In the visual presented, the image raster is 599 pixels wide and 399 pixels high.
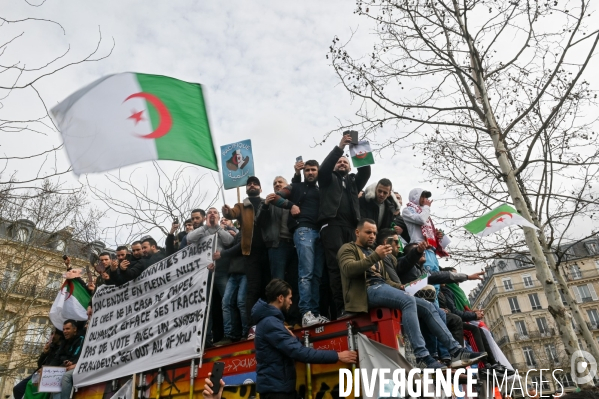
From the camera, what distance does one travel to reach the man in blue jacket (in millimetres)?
3512

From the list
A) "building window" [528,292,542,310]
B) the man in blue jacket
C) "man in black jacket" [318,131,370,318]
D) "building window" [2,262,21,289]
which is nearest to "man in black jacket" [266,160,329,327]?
"man in black jacket" [318,131,370,318]

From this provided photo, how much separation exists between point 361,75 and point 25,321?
14790 millimetres

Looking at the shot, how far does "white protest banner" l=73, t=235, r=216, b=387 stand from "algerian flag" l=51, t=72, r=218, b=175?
139cm

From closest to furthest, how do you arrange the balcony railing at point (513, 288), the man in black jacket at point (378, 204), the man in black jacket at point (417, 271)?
the man in black jacket at point (417, 271)
the man in black jacket at point (378, 204)
the balcony railing at point (513, 288)

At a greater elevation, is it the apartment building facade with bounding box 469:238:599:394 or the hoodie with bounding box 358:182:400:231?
the apartment building facade with bounding box 469:238:599:394

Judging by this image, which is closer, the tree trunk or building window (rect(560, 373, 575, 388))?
the tree trunk

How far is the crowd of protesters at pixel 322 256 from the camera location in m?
4.66

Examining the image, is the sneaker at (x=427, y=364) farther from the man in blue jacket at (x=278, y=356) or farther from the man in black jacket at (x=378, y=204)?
the man in black jacket at (x=378, y=204)

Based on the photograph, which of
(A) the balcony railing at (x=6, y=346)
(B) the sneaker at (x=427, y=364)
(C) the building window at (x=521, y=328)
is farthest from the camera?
(C) the building window at (x=521, y=328)

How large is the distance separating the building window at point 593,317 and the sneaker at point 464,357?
58046 millimetres

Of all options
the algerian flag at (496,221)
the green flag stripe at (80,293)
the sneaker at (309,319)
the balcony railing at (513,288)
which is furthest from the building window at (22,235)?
the balcony railing at (513,288)

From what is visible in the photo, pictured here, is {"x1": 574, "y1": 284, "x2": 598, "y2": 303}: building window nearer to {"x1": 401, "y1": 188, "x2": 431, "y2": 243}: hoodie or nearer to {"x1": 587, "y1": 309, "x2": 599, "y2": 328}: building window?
{"x1": 587, "y1": 309, "x2": 599, "y2": 328}: building window

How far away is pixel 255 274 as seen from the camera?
19.0 ft

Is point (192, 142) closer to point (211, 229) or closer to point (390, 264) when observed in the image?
point (211, 229)
